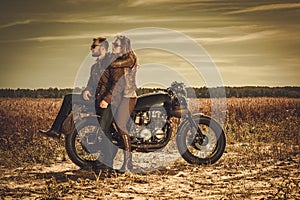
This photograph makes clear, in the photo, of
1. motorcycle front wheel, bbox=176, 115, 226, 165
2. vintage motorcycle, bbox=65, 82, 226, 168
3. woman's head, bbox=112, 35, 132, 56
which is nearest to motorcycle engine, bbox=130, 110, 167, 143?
vintage motorcycle, bbox=65, 82, 226, 168

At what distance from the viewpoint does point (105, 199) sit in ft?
18.2

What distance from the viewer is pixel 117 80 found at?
251 inches

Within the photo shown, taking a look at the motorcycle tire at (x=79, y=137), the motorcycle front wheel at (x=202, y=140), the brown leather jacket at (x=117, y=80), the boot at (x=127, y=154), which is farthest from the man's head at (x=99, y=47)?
the motorcycle front wheel at (x=202, y=140)

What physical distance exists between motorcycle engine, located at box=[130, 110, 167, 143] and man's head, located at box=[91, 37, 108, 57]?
977mm

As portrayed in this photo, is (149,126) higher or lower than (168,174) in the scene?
higher

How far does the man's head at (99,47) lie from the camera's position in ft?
21.0

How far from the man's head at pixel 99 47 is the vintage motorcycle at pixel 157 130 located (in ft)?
2.46

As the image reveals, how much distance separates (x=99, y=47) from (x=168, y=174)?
6.46 ft

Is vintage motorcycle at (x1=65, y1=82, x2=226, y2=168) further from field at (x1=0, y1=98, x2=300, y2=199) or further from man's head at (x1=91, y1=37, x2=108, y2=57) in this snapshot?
man's head at (x1=91, y1=37, x2=108, y2=57)

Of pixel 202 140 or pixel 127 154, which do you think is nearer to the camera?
pixel 127 154

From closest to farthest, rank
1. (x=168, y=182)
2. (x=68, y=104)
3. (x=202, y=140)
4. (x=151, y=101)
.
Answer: (x=168, y=182) → (x=68, y=104) → (x=151, y=101) → (x=202, y=140)

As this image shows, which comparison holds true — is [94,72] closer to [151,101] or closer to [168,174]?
[151,101]

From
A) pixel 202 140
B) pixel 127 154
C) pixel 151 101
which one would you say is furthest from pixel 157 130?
pixel 202 140

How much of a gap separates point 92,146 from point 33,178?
883 mm
